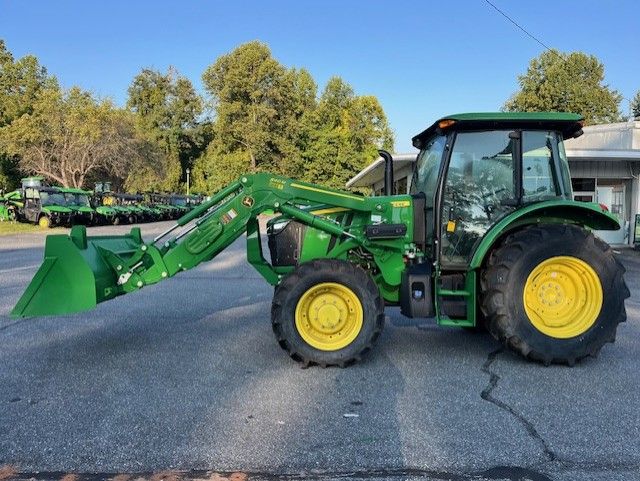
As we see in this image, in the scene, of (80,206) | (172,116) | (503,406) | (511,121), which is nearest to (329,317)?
(503,406)

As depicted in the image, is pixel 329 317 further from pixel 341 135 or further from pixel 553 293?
pixel 341 135

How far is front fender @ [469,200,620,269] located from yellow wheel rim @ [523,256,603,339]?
0.48 m

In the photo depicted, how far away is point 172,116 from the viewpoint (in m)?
72.9

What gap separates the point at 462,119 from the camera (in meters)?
5.57

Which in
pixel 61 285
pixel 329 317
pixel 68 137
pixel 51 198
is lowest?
pixel 329 317

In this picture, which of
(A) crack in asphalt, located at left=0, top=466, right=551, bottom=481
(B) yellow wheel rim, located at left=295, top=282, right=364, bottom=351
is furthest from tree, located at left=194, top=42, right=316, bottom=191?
(A) crack in asphalt, located at left=0, top=466, right=551, bottom=481

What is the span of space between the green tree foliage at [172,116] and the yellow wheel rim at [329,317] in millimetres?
67050

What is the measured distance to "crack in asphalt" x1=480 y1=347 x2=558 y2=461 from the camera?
376 centimetres

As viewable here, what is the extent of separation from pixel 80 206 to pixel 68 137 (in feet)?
41.8

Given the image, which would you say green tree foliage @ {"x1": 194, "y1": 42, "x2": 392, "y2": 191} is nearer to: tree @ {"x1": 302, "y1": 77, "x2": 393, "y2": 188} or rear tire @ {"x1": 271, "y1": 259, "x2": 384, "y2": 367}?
tree @ {"x1": 302, "y1": 77, "x2": 393, "y2": 188}

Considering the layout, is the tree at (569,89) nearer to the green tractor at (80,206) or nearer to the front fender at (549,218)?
the green tractor at (80,206)

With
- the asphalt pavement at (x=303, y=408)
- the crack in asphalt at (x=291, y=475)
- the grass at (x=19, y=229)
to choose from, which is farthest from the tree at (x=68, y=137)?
the crack in asphalt at (x=291, y=475)

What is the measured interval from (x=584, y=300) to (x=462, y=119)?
6.80ft

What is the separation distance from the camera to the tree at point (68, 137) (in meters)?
42.1
